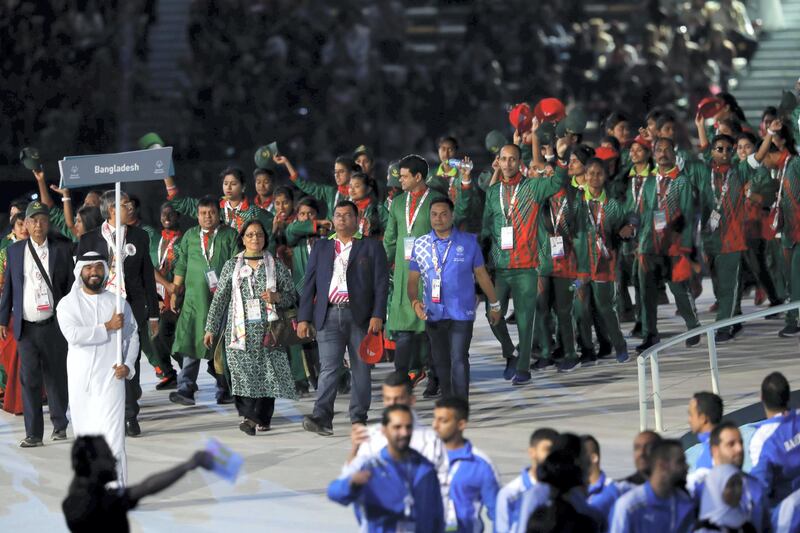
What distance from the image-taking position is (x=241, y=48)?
2388 cm

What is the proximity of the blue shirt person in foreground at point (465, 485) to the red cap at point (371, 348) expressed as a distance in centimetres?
386

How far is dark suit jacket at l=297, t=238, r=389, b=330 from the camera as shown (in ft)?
35.9

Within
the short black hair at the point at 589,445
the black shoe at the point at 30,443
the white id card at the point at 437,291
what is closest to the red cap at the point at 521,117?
the white id card at the point at 437,291

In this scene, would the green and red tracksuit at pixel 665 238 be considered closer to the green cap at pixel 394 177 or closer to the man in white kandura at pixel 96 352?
the green cap at pixel 394 177

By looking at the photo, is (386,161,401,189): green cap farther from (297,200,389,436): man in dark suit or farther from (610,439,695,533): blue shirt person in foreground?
(610,439,695,533): blue shirt person in foreground

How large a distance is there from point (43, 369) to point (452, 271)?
8.42ft

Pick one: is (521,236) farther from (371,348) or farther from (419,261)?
(371,348)

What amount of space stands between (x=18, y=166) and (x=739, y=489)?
17.1 meters

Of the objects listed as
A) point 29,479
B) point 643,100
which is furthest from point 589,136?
point 29,479

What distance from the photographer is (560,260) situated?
12.7 metres

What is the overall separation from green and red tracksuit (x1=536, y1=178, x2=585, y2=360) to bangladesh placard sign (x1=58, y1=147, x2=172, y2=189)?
3683 mm

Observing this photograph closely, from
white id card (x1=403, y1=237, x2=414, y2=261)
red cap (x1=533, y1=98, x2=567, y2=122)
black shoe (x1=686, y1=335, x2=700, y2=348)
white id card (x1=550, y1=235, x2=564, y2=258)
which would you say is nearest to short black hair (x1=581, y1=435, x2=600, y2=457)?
white id card (x1=403, y1=237, x2=414, y2=261)

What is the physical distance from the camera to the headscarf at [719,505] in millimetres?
6812

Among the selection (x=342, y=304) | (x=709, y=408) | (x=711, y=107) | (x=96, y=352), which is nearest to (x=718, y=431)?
(x=709, y=408)
